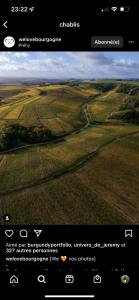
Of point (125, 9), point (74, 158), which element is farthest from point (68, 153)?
point (125, 9)

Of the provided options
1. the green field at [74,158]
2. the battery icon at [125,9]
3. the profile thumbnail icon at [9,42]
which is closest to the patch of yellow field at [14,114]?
the green field at [74,158]
